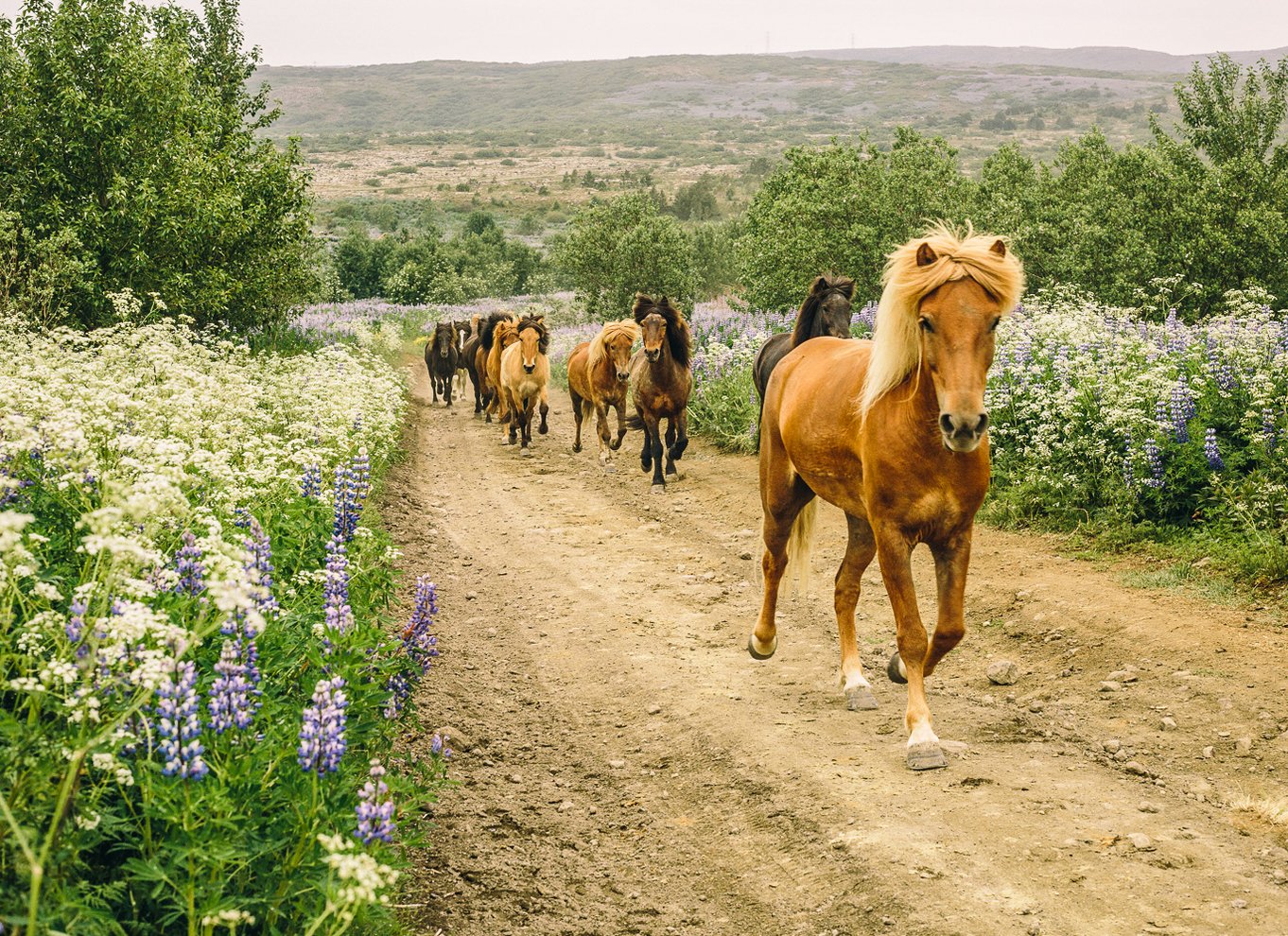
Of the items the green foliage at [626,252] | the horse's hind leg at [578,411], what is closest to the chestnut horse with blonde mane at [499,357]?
the horse's hind leg at [578,411]

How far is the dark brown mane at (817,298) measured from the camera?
29.9ft

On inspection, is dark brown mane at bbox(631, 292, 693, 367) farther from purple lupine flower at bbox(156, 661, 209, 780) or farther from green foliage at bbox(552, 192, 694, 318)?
green foliage at bbox(552, 192, 694, 318)

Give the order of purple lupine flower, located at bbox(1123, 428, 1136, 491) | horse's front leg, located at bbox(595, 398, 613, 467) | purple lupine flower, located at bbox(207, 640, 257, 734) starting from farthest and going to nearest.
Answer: horse's front leg, located at bbox(595, 398, 613, 467) < purple lupine flower, located at bbox(1123, 428, 1136, 491) < purple lupine flower, located at bbox(207, 640, 257, 734)

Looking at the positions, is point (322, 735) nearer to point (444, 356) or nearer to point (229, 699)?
point (229, 699)

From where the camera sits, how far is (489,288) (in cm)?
6259

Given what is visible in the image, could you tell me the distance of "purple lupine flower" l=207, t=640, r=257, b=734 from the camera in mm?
2693

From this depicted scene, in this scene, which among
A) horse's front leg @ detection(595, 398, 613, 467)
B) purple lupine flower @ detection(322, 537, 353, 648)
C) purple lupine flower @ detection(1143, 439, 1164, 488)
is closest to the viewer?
purple lupine flower @ detection(322, 537, 353, 648)

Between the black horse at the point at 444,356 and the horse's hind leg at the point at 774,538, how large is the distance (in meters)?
20.1

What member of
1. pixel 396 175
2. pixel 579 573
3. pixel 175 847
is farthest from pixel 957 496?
pixel 396 175

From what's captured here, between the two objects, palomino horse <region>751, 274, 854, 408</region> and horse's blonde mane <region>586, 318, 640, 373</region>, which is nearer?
palomino horse <region>751, 274, 854, 408</region>

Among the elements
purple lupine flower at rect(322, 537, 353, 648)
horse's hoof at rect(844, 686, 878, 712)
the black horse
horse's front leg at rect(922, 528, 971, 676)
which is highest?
purple lupine flower at rect(322, 537, 353, 648)

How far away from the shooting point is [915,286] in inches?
192

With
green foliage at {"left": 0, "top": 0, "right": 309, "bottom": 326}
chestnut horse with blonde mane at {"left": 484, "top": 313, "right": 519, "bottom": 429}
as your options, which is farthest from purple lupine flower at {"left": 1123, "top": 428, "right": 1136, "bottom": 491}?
chestnut horse with blonde mane at {"left": 484, "top": 313, "right": 519, "bottom": 429}

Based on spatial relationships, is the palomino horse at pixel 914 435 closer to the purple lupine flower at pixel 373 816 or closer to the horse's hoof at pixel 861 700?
the horse's hoof at pixel 861 700
